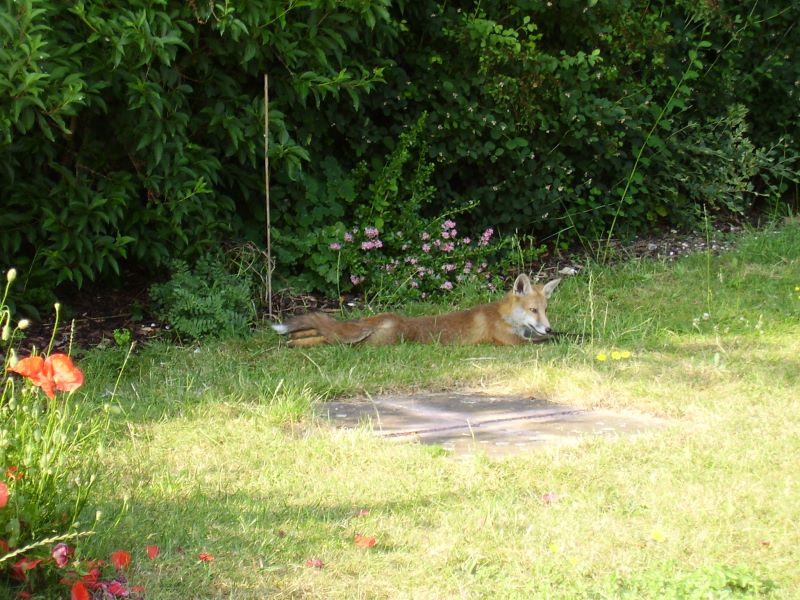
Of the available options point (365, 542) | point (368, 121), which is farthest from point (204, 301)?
point (365, 542)

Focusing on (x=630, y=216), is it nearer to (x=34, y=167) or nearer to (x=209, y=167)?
(x=209, y=167)

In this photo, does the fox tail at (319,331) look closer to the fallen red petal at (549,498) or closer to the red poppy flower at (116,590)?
the fallen red petal at (549,498)

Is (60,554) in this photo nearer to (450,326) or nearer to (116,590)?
(116,590)

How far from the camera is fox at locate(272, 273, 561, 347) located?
7254mm

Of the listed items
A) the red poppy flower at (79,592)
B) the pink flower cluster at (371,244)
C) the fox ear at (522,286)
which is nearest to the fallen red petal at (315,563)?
the red poppy flower at (79,592)

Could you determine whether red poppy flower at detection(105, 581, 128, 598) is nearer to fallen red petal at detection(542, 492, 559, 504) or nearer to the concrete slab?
fallen red petal at detection(542, 492, 559, 504)

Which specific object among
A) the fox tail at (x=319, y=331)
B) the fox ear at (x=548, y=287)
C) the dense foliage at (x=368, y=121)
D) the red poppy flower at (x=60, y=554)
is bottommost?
the red poppy flower at (x=60, y=554)

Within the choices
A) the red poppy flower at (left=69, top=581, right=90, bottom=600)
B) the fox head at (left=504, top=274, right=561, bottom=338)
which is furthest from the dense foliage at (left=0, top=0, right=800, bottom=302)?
the red poppy flower at (left=69, top=581, right=90, bottom=600)

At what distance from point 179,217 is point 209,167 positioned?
46 cm

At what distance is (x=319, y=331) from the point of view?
→ 725 centimetres

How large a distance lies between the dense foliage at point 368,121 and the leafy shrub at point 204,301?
9.0 inches

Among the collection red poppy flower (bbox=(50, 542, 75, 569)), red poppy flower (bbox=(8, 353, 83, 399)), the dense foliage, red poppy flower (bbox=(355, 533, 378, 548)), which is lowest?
red poppy flower (bbox=(355, 533, 378, 548))

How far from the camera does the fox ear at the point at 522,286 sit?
7801mm

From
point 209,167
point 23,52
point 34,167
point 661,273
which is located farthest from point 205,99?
point 661,273
